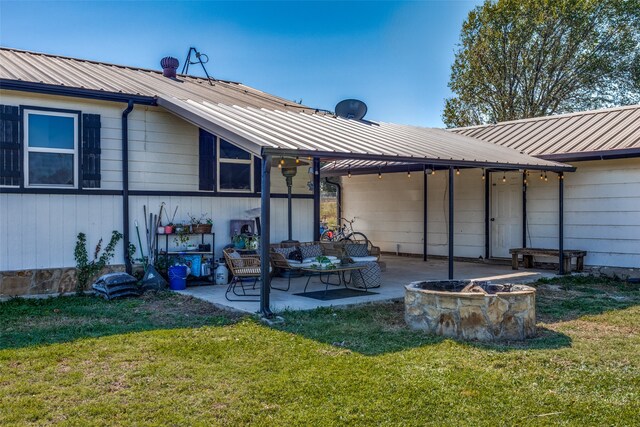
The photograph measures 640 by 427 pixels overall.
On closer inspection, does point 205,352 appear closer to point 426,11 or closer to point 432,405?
point 432,405

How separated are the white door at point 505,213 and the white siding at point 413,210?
1.05 ft

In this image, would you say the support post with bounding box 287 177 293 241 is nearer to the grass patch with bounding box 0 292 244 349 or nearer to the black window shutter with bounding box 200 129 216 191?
the black window shutter with bounding box 200 129 216 191

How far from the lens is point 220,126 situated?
6789 millimetres

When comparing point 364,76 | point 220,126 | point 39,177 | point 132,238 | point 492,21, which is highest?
point 492,21

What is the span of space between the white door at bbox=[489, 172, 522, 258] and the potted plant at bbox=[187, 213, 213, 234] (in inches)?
243

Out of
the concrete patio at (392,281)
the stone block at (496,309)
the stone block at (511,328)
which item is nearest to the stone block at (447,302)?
the stone block at (496,309)

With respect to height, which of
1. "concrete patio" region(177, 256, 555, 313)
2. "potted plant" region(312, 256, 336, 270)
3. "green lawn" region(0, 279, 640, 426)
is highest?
"potted plant" region(312, 256, 336, 270)

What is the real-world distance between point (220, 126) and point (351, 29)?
10.4 meters

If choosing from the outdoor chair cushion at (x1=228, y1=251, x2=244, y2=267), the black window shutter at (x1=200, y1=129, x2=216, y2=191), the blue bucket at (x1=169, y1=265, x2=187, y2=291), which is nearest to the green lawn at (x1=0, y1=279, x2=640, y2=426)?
the outdoor chair cushion at (x1=228, y1=251, x2=244, y2=267)

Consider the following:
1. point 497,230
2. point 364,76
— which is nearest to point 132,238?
point 497,230

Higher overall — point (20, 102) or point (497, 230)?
point (20, 102)

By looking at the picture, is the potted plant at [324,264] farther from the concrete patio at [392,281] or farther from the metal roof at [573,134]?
the metal roof at [573,134]

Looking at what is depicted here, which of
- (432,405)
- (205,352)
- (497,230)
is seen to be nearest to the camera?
(432,405)

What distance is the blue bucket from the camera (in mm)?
8094
